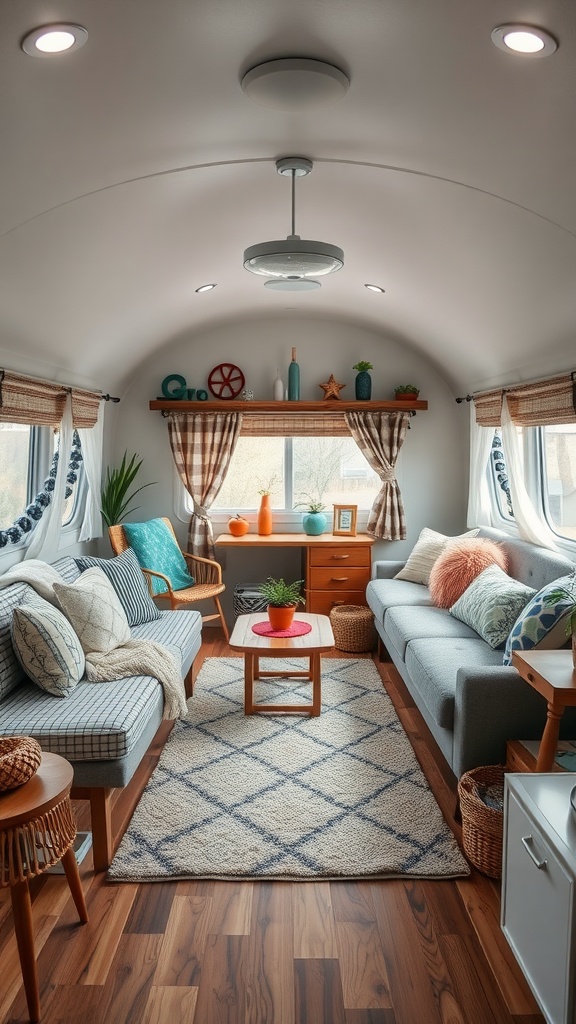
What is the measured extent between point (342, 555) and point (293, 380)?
1419mm

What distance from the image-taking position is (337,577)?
5.93 meters

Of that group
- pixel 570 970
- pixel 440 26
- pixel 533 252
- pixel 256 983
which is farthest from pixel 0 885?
pixel 533 252

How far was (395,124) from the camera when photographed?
8.55ft

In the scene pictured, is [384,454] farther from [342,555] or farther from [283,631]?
[283,631]

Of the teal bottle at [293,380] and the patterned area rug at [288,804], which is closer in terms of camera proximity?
the patterned area rug at [288,804]

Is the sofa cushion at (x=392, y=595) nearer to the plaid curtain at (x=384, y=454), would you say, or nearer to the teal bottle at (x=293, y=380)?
the plaid curtain at (x=384, y=454)

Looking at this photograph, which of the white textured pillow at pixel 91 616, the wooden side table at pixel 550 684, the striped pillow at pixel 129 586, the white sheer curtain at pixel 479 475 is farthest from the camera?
the white sheer curtain at pixel 479 475

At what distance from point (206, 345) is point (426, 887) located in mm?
4533

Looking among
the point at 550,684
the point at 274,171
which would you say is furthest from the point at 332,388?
the point at 550,684

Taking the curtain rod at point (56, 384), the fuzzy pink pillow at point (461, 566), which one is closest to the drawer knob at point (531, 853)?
the fuzzy pink pillow at point (461, 566)

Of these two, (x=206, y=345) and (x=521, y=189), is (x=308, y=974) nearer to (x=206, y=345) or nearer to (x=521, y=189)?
(x=521, y=189)

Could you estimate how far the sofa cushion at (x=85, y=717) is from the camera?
9.25 feet

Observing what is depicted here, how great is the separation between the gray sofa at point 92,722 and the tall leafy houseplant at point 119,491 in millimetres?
2259

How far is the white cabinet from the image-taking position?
72.0 inches
